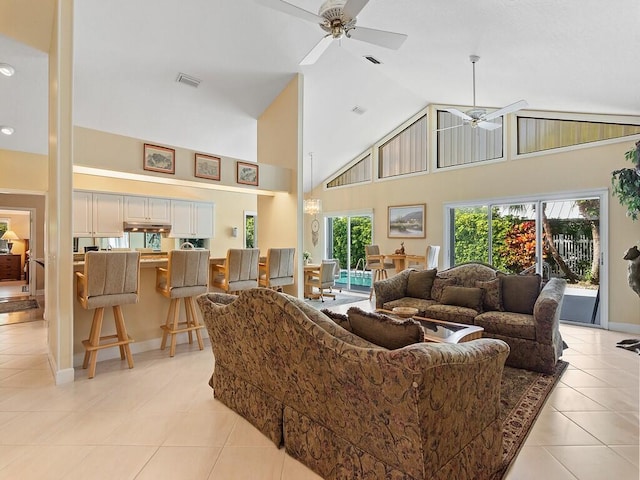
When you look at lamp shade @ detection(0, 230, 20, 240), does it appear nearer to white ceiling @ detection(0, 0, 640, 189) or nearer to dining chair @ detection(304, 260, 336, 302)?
white ceiling @ detection(0, 0, 640, 189)

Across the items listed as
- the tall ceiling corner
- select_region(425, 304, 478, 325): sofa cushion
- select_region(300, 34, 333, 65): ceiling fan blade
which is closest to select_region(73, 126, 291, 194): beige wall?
the tall ceiling corner

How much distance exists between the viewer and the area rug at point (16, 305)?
20.3 feet

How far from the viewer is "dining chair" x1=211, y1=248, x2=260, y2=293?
422 centimetres

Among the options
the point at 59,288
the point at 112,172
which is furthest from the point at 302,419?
the point at 112,172

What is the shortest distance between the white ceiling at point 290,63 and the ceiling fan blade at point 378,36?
0.73 m

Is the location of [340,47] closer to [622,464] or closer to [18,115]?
[18,115]

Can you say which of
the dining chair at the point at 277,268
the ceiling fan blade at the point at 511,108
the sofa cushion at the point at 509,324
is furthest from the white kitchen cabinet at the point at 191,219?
the sofa cushion at the point at 509,324

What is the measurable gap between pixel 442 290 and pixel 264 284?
2351 mm

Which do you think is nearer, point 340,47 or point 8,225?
point 340,47

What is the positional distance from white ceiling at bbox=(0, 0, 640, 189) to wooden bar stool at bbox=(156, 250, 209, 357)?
261cm

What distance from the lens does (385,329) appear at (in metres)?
1.76

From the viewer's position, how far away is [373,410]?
5.00ft

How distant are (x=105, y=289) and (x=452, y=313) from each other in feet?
11.8

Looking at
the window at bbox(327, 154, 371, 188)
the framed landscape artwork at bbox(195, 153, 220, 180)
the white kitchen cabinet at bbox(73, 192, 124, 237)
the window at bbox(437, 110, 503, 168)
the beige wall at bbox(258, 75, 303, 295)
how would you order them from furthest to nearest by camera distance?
the window at bbox(327, 154, 371, 188), the window at bbox(437, 110, 503, 168), the white kitchen cabinet at bbox(73, 192, 124, 237), the beige wall at bbox(258, 75, 303, 295), the framed landscape artwork at bbox(195, 153, 220, 180)
